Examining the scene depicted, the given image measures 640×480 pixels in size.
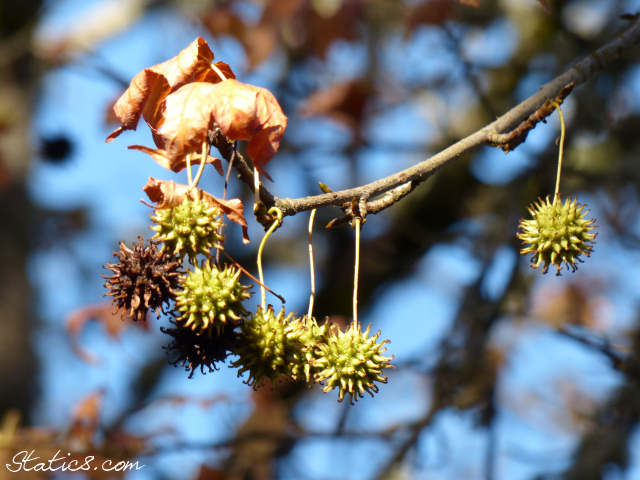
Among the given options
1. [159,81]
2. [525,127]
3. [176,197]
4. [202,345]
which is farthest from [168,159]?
[525,127]

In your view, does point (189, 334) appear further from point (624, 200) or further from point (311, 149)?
point (624, 200)

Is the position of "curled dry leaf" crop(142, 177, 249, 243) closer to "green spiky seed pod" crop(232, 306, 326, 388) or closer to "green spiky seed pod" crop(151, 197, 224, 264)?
"green spiky seed pod" crop(151, 197, 224, 264)

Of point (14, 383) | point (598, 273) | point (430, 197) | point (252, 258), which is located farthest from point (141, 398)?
point (598, 273)

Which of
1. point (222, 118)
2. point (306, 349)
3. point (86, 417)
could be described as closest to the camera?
point (222, 118)

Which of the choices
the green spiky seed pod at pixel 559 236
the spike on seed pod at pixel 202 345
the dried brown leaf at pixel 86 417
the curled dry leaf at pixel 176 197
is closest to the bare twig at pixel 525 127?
the green spiky seed pod at pixel 559 236

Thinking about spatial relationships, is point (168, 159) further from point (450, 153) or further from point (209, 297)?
point (450, 153)

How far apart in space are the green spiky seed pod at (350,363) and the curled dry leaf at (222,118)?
0.49 metres

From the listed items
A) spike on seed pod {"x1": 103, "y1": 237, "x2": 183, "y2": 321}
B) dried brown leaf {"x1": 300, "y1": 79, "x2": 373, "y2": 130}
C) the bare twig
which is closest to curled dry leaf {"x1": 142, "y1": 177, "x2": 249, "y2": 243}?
spike on seed pod {"x1": 103, "y1": 237, "x2": 183, "y2": 321}

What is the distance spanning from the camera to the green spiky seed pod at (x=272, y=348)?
4.91ft

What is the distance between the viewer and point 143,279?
1492mm

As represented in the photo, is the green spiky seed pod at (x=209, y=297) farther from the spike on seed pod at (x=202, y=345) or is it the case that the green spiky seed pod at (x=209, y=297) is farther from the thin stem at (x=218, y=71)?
the thin stem at (x=218, y=71)

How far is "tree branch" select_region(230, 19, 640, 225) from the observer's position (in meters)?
1.44

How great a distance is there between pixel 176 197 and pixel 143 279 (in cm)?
21

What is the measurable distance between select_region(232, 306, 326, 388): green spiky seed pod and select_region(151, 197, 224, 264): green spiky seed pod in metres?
0.23
